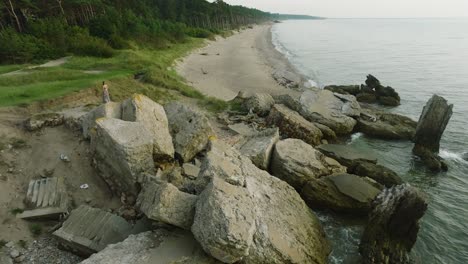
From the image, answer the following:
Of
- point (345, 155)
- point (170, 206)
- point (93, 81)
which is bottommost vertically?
point (345, 155)

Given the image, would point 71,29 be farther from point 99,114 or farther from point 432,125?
point 432,125

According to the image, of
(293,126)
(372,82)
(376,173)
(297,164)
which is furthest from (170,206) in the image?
(372,82)

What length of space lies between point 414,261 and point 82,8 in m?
62.6

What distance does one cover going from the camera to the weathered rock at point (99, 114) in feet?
49.3

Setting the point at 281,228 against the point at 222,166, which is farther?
the point at 222,166

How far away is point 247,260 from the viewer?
930 centimetres

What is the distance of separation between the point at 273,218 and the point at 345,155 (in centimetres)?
937

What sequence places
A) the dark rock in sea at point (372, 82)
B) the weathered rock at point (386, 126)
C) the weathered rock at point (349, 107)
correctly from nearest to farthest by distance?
1. the weathered rock at point (386, 126)
2. the weathered rock at point (349, 107)
3. the dark rock in sea at point (372, 82)

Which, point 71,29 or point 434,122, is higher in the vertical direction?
point 71,29

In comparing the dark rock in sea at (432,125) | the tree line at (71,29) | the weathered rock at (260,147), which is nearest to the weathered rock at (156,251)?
the weathered rock at (260,147)

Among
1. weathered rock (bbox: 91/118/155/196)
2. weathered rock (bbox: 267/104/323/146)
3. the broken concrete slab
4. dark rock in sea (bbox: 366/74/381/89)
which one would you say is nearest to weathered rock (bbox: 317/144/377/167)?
weathered rock (bbox: 267/104/323/146)

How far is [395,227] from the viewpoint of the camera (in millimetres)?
11758

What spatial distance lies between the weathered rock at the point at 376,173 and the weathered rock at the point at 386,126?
23.6 ft

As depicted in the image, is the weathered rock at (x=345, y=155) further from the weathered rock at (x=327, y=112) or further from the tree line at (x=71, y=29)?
the tree line at (x=71, y=29)
